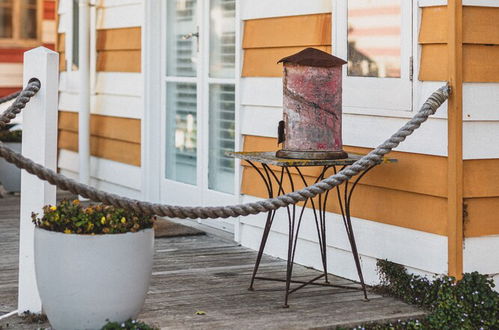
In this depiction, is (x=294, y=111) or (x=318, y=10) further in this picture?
(x=318, y=10)

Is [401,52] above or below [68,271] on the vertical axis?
above

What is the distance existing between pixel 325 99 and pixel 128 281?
4.31ft

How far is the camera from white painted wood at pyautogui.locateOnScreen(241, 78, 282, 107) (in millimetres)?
5523

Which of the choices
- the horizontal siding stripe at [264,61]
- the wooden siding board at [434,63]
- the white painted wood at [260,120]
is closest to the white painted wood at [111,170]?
the white painted wood at [260,120]

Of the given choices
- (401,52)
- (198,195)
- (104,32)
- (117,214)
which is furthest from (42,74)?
(104,32)

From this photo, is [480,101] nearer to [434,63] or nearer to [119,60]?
[434,63]

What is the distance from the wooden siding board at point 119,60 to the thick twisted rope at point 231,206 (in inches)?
136

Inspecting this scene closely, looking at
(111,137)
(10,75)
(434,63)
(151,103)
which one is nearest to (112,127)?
(111,137)

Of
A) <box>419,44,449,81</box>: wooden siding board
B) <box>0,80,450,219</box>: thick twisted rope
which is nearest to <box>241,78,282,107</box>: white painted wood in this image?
<box>419,44,449,81</box>: wooden siding board

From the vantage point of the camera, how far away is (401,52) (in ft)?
14.8

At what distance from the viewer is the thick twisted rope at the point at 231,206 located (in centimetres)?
366

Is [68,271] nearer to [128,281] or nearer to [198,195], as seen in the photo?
[128,281]

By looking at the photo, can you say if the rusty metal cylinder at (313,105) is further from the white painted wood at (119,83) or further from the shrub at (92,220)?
the white painted wood at (119,83)

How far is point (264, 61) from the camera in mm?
5645
